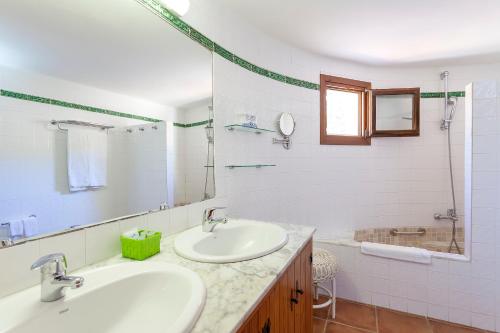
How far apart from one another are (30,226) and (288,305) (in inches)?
38.1

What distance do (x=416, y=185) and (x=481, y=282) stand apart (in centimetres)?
123

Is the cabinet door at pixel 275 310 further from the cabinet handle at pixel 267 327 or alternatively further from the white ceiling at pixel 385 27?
the white ceiling at pixel 385 27

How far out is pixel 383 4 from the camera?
5.81 ft

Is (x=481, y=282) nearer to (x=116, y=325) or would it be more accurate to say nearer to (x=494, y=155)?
(x=494, y=155)

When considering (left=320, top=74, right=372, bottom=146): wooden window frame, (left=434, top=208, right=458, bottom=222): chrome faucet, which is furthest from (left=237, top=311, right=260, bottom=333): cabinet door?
(left=434, top=208, right=458, bottom=222): chrome faucet

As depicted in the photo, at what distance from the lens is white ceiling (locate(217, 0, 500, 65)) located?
1.79 meters

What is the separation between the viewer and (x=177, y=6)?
1.28m

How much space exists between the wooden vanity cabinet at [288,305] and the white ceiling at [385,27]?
162cm

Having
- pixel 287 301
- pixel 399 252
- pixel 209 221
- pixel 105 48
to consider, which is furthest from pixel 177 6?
pixel 399 252

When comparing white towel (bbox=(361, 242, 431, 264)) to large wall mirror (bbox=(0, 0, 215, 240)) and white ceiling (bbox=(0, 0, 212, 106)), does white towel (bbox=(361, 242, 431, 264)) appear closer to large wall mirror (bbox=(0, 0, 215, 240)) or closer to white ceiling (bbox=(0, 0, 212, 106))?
large wall mirror (bbox=(0, 0, 215, 240))

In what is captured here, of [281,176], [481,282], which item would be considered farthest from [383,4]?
[481,282]

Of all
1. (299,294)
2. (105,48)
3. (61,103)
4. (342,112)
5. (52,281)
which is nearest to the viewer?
(52,281)

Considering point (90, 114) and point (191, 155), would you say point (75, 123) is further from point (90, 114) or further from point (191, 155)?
point (191, 155)

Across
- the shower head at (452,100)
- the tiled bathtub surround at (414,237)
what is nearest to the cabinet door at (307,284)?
the tiled bathtub surround at (414,237)
